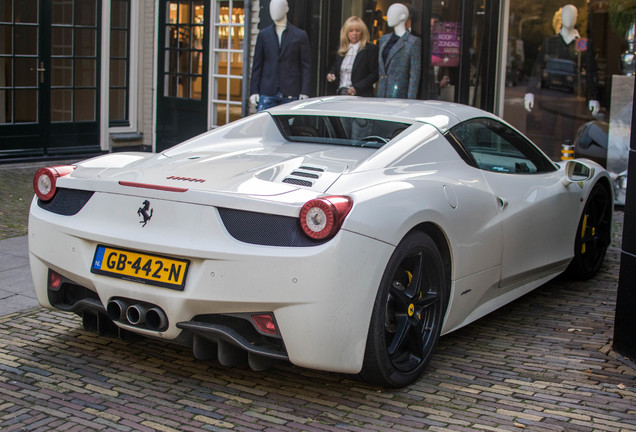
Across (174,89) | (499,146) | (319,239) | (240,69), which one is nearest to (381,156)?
(319,239)

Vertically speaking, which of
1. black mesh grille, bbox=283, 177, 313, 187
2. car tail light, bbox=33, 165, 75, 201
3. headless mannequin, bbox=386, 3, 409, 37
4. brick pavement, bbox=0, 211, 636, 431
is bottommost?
brick pavement, bbox=0, 211, 636, 431

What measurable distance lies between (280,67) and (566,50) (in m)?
3.39

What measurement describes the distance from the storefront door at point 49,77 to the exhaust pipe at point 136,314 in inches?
331

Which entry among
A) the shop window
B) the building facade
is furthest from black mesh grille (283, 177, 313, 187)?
the shop window

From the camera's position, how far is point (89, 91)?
12.8 meters

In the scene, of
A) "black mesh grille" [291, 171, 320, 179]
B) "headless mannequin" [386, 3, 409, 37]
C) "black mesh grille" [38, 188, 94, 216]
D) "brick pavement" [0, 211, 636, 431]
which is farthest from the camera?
"headless mannequin" [386, 3, 409, 37]

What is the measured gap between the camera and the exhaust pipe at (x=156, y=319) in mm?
3879

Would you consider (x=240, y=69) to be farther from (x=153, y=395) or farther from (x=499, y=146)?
(x=153, y=395)

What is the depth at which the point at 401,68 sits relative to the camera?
10.5 metres

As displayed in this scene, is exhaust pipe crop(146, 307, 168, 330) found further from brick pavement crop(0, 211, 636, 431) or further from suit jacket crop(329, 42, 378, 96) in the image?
suit jacket crop(329, 42, 378, 96)

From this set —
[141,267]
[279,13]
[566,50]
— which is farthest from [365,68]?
[141,267]

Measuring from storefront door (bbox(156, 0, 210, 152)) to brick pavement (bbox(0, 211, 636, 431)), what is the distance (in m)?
8.20

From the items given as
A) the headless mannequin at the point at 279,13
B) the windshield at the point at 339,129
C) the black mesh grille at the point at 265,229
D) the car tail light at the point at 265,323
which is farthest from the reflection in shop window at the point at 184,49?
the car tail light at the point at 265,323

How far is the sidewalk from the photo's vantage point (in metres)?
5.49
